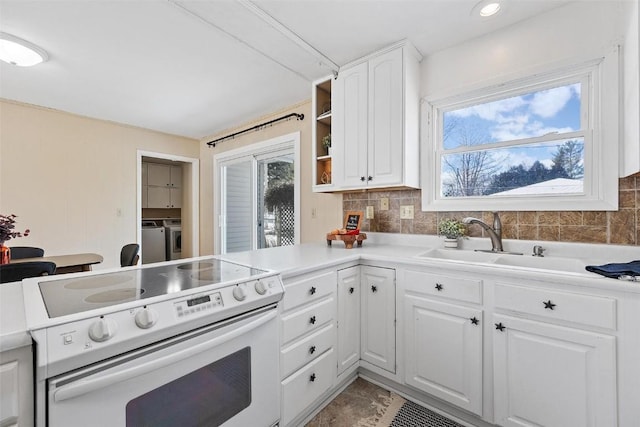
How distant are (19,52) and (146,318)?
8.33 ft

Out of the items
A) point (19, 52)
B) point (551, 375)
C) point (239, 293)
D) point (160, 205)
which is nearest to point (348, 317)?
point (239, 293)

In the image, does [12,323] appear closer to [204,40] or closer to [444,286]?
[444,286]

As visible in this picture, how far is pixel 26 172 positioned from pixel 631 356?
5.09 metres

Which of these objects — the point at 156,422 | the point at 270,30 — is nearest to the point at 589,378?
the point at 156,422

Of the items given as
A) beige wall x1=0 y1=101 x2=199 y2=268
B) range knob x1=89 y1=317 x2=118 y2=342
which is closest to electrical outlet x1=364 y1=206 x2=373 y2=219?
range knob x1=89 y1=317 x2=118 y2=342

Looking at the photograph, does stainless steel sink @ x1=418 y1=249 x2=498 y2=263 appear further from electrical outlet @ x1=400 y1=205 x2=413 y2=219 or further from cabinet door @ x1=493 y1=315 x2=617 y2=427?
cabinet door @ x1=493 y1=315 x2=617 y2=427

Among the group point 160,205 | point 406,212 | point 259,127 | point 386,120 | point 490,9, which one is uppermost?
point 490,9

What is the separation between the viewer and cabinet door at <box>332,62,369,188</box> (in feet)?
7.37

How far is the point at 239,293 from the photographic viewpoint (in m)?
1.16

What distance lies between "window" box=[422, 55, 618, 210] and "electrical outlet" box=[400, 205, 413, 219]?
0.45 feet

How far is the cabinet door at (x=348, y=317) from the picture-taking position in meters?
1.77

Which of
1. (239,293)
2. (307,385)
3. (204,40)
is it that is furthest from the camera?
(204,40)

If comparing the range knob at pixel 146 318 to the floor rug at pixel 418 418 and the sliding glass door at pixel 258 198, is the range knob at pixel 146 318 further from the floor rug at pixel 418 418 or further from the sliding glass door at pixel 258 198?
the sliding glass door at pixel 258 198

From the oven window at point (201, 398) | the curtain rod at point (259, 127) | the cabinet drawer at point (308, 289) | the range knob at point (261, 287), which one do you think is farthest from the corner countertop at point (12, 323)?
the curtain rod at point (259, 127)
